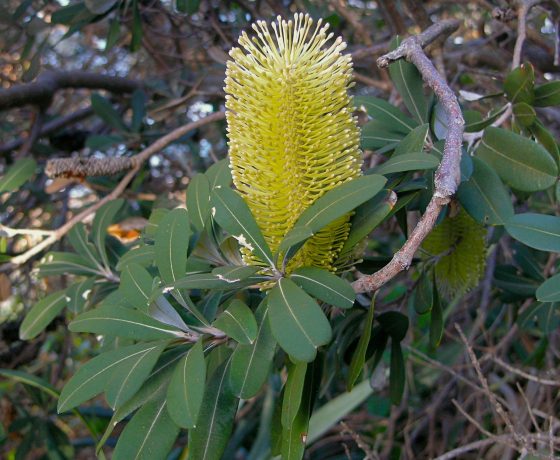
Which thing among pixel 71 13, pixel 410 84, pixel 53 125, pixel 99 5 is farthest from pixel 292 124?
pixel 53 125

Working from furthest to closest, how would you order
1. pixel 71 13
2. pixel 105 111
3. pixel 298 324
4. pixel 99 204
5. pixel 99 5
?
pixel 105 111
pixel 71 13
pixel 99 5
pixel 99 204
pixel 298 324

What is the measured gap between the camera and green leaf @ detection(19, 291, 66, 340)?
1152mm

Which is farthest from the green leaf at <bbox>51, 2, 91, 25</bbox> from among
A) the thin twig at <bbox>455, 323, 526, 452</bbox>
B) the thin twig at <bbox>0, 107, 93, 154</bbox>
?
the thin twig at <bbox>455, 323, 526, 452</bbox>

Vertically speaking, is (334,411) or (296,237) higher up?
(296,237)

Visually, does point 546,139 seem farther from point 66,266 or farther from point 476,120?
point 66,266

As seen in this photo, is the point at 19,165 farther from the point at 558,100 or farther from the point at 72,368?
the point at 72,368

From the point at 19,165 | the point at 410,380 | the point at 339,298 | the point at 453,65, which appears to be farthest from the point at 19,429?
the point at 453,65

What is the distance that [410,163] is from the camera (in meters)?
0.73

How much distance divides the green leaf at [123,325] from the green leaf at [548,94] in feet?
2.35

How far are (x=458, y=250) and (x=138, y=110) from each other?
3.90 feet

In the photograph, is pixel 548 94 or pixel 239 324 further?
pixel 548 94

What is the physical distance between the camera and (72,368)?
116 inches

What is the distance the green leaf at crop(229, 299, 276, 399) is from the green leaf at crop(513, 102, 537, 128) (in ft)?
1.96

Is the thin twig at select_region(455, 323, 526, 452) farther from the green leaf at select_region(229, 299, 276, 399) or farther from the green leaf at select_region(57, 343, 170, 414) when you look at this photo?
the green leaf at select_region(57, 343, 170, 414)
